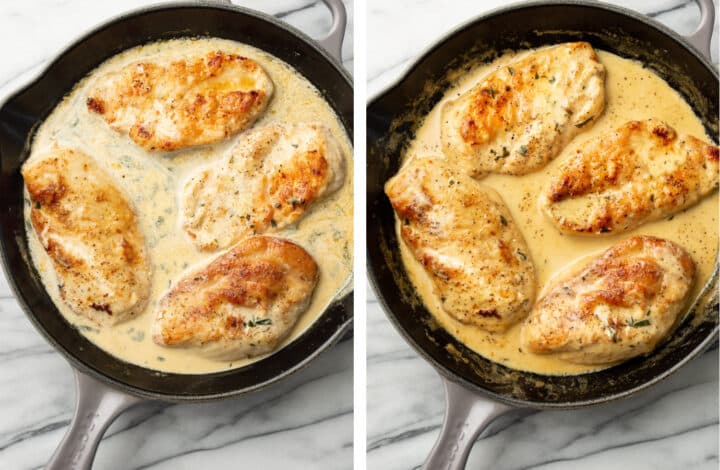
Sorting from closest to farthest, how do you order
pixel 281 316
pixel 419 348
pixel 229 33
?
pixel 419 348
pixel 281 316
pixel 229 33

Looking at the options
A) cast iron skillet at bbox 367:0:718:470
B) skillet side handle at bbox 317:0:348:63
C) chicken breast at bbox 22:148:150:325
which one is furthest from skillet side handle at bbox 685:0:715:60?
chicken breast at bbox 22:148:150:325

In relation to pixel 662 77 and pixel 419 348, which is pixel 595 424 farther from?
pixel 662 77

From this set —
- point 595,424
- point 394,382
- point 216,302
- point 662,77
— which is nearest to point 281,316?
point 216,302

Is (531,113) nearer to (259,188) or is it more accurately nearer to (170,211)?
(259,188)

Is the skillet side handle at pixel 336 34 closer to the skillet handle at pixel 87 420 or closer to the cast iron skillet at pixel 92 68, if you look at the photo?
the cast iron skillet at pixel 92 68

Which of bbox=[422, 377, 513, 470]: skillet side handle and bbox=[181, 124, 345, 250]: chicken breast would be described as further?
bbox=[181, 124, 345, 250]: chicken breast

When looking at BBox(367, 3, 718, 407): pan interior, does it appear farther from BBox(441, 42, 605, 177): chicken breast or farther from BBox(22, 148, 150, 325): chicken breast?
BBox(22, 148, 150, 325): chicken breast
